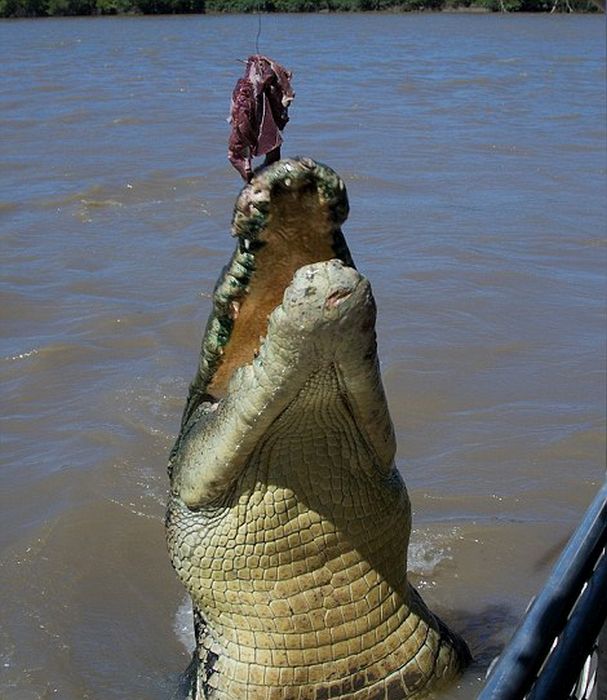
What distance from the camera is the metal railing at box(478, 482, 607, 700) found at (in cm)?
110

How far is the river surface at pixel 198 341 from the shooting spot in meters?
3.55

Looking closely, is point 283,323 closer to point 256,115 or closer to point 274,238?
point 274,238

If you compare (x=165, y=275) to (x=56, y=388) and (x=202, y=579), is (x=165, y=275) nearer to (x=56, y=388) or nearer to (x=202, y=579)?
(x=56, y=388)

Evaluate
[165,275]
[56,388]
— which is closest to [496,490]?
[56,388]

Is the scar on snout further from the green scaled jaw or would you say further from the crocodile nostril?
the green scaled jaw

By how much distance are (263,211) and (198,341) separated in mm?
4219

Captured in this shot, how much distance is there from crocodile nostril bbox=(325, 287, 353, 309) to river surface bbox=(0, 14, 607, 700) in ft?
3.55

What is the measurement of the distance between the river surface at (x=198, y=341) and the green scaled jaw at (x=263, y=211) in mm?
1038

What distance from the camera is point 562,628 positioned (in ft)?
4.02

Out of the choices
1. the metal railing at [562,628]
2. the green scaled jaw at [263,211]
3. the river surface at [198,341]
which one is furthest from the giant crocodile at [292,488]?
the metal railing at [562,628]

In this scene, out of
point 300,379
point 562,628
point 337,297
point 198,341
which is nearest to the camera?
point 562,628

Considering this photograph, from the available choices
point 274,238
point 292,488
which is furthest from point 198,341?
point 274,238

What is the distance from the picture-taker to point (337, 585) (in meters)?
2.02

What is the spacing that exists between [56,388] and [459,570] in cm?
245
